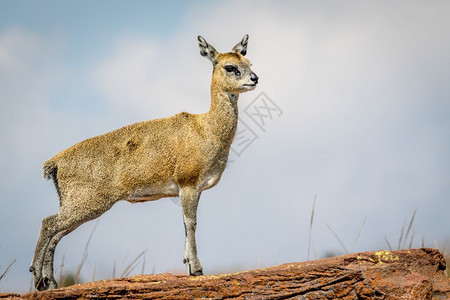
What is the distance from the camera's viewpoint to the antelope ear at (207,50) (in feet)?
33.6

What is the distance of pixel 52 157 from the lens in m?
10.1

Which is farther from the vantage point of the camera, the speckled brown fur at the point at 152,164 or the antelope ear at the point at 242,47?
the antelope ear at the point at 242,47

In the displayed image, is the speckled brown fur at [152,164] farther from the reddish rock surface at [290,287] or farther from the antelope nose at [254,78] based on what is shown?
the reddish rock surface at [290,287]

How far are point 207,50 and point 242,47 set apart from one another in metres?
0.78

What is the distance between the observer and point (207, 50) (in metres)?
10.3

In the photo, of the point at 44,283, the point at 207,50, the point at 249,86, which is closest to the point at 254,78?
the point at 249,86

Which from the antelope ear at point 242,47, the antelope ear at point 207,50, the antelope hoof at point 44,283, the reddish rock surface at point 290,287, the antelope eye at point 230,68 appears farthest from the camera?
the antelope ear at point 242,47

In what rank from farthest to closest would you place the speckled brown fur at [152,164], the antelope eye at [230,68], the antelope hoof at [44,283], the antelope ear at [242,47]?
1. the antelope ear at [242,47]
2. the antelope eye at [230,68]
3. the speckled brown fur at [152,164]
4. the antelope hoof at [44,283]

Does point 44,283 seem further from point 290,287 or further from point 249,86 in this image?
→ point 249,86

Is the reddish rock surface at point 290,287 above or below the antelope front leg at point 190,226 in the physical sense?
below

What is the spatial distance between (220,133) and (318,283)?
3890 millimetres

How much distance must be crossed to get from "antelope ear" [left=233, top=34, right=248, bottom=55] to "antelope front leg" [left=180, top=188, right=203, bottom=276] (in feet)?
9.61

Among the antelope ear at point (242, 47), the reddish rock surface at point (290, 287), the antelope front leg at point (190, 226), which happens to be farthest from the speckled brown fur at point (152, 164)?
the reddish rock surface at point (290, 287)

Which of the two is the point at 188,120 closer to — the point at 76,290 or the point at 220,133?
the point at 220,133
